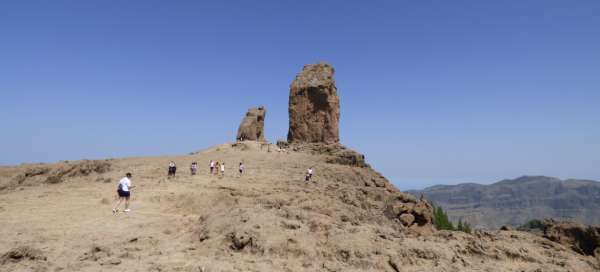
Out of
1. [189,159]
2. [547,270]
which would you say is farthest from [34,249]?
[189,159]

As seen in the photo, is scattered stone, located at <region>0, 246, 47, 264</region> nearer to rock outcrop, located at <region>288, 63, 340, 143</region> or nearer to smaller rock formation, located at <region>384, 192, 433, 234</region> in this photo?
smaller rock formation, located at <region>384, 192, 433, 234</region>

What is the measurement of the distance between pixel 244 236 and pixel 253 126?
4659 cm

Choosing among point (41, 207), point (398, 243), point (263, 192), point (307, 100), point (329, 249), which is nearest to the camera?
point (329, 249)

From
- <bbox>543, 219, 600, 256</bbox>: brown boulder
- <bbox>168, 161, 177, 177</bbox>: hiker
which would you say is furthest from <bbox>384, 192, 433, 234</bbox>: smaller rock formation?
<bbox>168, 161, 177, 177</bbox>: hiker

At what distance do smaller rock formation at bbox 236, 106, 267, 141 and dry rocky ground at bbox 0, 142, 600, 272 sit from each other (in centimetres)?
3390

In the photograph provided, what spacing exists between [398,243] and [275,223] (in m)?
4.07

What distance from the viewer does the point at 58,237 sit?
12.1 metres

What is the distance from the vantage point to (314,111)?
1983 inches

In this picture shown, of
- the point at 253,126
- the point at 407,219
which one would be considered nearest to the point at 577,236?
the point at 407,219

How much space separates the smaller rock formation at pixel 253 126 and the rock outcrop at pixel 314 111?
814 cm

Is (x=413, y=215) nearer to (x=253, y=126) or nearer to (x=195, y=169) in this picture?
(x=195, y=169)

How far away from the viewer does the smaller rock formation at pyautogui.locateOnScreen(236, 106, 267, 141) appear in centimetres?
5625

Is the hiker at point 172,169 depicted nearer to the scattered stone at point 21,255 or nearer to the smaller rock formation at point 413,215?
the smaller rock formation at point 413,215

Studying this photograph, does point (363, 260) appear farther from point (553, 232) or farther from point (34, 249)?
point (553, 232)
